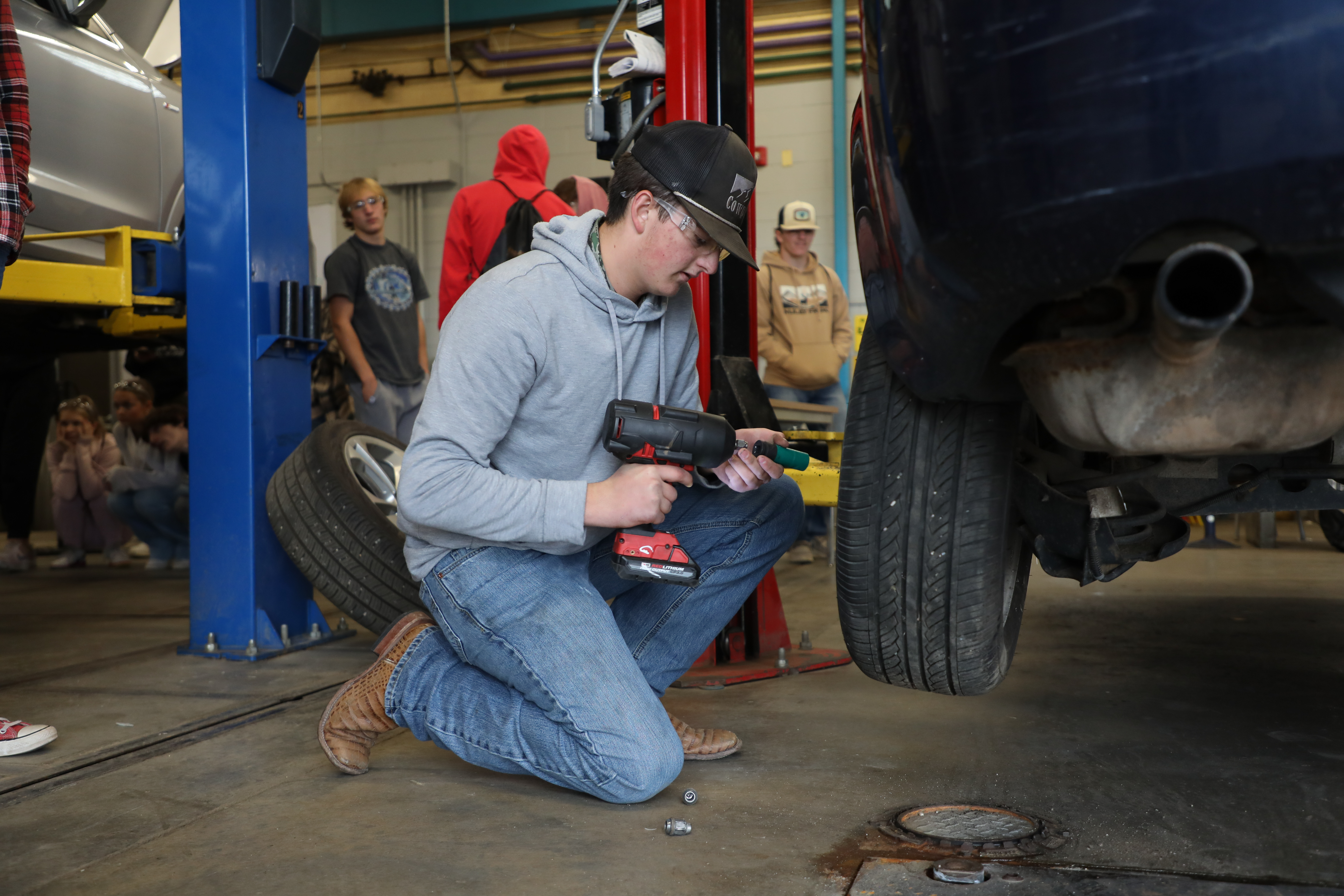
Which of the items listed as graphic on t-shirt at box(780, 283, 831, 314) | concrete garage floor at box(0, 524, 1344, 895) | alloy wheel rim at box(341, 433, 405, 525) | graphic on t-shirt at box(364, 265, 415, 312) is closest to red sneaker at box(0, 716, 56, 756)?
concrete garage floor at box(0, 524, 1344, 895)

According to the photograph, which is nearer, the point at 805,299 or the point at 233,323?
the point at 233,323

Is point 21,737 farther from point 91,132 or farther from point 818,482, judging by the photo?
point 91,132

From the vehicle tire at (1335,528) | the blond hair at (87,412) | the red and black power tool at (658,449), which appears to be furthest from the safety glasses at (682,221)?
the blond hair at (87,412)

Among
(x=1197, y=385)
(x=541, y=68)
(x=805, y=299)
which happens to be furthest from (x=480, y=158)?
(x=1197, y=385)

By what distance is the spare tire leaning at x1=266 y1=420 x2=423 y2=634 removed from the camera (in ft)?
8.27

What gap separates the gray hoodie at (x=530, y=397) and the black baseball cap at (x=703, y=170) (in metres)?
0.19

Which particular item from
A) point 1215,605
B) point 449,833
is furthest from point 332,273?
point 1215,605

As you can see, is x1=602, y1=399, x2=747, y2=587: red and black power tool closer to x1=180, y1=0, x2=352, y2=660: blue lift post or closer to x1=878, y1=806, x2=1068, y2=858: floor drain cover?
x1=878, y1=806, x2=1068, y2=858: floor drain cover

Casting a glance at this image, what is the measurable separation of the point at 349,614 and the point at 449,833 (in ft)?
3.92

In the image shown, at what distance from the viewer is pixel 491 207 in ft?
11.0

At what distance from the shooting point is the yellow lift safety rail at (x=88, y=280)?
2.56 meters

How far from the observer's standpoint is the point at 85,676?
2527 mm

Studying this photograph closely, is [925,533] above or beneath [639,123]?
beneath

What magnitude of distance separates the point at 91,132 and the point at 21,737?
2.01 meters
